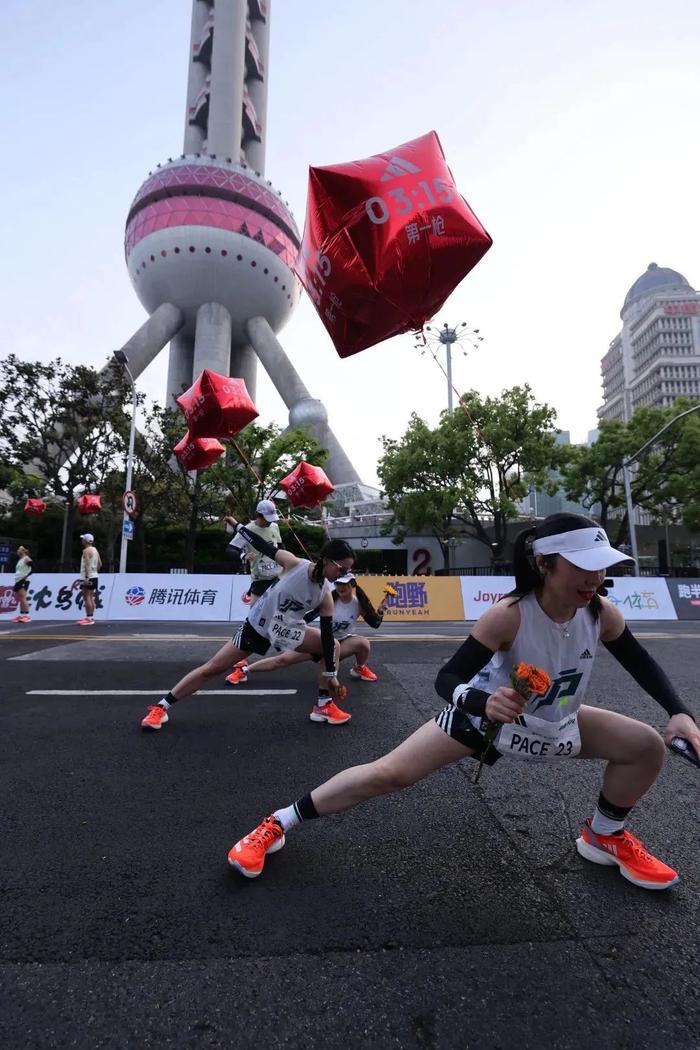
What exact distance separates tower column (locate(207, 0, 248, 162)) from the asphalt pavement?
77.8 m

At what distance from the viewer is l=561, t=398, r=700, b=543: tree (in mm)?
29344

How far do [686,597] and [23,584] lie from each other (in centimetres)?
1937

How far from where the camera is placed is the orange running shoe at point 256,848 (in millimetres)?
2367

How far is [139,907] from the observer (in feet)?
7.09

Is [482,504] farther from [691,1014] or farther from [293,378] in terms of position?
[293,378]

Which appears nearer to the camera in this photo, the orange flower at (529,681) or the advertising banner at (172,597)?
the orange flower at (529,681)

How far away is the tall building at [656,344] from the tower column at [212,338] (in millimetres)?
75975

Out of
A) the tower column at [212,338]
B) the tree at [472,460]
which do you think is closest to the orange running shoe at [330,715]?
the tree at [472,460]

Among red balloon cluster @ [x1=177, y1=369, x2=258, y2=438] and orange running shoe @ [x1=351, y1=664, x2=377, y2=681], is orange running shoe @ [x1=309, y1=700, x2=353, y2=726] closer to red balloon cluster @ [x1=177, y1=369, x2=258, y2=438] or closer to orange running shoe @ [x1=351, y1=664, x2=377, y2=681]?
orange running shoe @ [x1=351, y1=664, x2=377, y2=681]

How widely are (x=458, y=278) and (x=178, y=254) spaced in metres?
63.3

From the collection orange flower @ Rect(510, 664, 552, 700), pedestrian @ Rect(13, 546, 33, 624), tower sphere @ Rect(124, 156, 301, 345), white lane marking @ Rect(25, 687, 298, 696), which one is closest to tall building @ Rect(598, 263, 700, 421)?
tower sphere @ Rect(124, 156, 301, 345)

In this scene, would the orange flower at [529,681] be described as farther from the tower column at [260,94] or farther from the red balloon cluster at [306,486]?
the tower column at [260,94]

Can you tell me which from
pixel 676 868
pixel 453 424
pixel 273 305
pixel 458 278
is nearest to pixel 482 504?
pixel 453 424

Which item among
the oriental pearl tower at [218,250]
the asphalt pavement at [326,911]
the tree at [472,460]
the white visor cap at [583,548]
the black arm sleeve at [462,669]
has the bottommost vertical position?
the asphalt pavement at [326,911]
